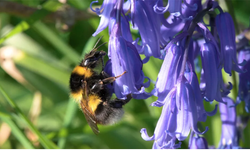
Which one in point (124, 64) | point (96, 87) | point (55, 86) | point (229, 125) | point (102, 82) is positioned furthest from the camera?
point (55, 86)

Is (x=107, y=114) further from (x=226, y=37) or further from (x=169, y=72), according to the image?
(x=226, y=37)

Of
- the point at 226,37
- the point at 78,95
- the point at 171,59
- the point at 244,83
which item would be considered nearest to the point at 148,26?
the point at 171,59

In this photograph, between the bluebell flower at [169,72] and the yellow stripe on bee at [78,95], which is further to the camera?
the yellow stripe on bee at [78,95]

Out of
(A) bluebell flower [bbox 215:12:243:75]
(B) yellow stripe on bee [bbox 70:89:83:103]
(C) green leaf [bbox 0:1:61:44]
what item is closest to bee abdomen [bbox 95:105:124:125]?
(B) yellow stripe on bee [bbox 70:89:83:103]

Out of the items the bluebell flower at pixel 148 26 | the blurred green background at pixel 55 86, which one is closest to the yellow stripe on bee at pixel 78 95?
the blurred green background at pixel 55 86

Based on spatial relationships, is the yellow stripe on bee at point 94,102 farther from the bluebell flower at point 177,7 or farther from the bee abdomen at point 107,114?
the bluebell flower at point 177,7

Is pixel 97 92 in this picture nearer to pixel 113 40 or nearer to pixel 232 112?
pixel 113 40

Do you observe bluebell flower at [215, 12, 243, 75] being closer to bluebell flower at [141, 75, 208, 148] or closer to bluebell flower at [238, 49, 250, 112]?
bluebell flower at [141, 75, 208, 148]
